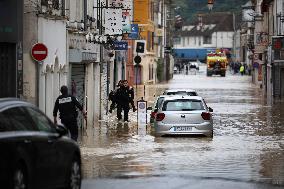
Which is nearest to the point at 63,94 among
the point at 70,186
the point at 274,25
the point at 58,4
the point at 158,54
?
the point at 58,4

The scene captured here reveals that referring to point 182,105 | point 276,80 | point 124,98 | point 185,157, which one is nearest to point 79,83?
point 124,98

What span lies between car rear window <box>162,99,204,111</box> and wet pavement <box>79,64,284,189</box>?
0.94 metres

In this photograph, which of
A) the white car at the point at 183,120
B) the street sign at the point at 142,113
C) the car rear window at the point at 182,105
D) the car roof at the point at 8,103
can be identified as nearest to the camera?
the car roof at the point at 8,103

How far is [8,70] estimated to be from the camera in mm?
24422

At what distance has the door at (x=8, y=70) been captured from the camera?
2402 cm

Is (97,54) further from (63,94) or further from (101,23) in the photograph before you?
(63,94)

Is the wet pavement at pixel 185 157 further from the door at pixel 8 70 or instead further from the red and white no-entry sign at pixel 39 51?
the red and white no-entry sign at pixel 39 51

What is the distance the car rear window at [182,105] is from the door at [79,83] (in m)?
5.25

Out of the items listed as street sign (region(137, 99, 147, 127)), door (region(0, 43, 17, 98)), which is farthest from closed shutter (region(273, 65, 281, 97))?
door (region(0, 43, 17, 98))

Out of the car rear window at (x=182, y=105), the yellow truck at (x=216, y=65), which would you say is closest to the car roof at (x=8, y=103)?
the car rear window at (x=182, y=105)

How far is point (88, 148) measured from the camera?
24.9m

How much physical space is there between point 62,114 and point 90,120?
13448mm

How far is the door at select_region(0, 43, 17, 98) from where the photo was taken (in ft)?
78.8

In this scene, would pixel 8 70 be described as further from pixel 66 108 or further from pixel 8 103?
pixel 8 103
